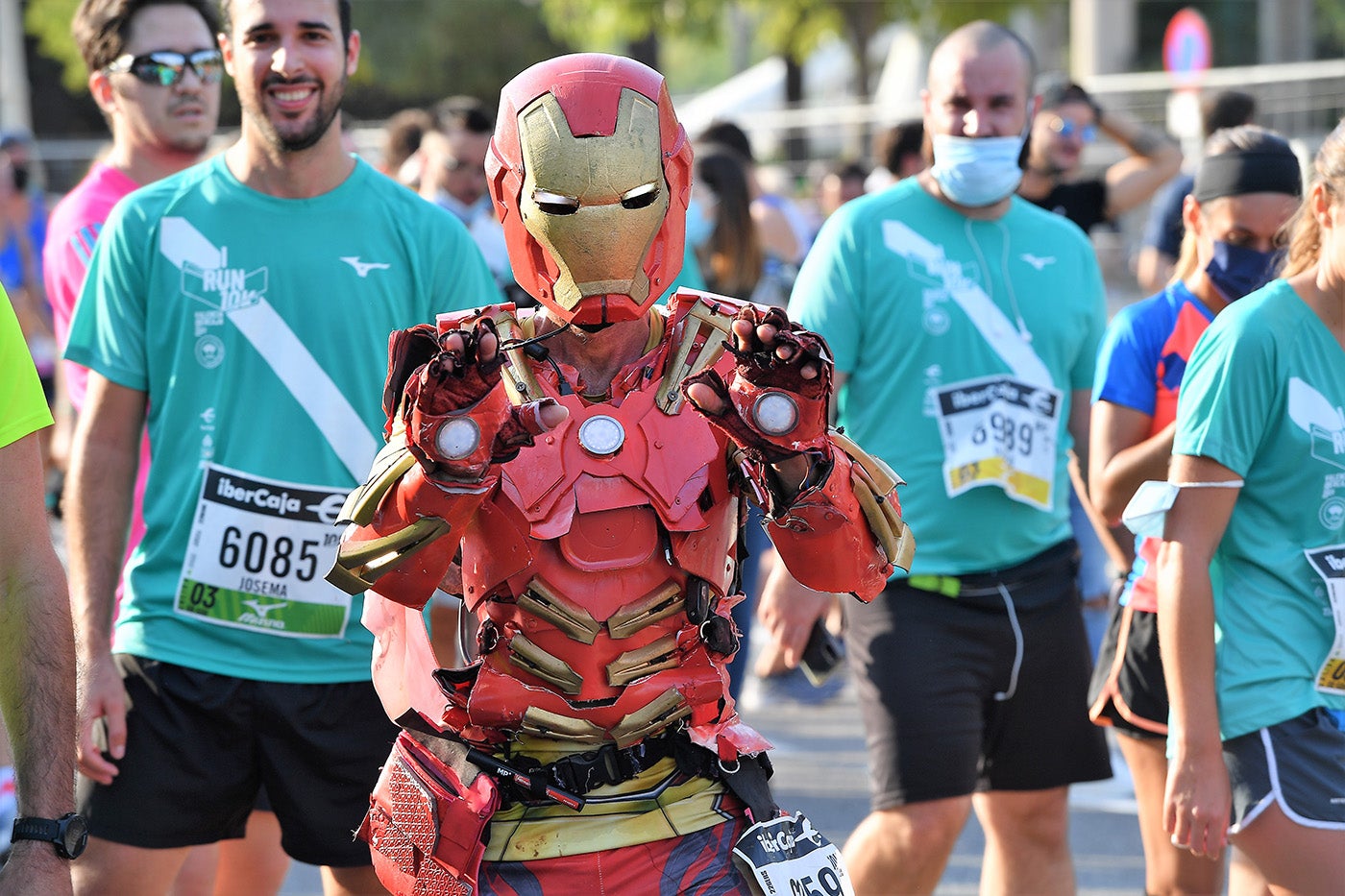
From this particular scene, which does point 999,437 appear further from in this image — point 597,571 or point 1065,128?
point 1065,128

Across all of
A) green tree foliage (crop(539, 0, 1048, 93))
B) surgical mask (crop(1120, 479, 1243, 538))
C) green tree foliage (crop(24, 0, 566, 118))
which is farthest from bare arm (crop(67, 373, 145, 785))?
green tree foliage (crop(24, 0, 566, 118))

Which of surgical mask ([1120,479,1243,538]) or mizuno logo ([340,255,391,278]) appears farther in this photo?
mizuno logo ([340,255,391,278])

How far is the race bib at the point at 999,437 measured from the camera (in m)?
4.54

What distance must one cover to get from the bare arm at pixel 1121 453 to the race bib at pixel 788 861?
69.8 inches

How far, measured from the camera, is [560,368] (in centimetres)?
293

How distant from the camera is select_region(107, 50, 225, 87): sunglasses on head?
4.90 m

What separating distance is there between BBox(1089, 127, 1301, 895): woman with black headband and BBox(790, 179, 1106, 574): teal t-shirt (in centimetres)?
22

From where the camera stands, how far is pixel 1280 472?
355cm

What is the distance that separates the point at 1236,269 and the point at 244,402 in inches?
99.2

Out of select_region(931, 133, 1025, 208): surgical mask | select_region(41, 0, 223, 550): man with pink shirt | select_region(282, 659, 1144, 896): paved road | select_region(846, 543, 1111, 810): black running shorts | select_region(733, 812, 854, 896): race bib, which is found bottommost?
select_region(282, 659, 1144, 896): paved road

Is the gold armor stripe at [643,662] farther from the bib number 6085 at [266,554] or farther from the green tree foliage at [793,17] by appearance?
the green tree foliage at [793,17]

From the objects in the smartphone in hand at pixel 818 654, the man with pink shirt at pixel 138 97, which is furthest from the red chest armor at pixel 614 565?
the man with pink shirt at pixel 138 97

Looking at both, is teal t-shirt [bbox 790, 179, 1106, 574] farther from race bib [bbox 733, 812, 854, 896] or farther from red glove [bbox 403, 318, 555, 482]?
red glove [bbox 403, 318, 555, 482]

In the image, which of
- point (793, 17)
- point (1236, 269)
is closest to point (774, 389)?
point (1236, 269)
